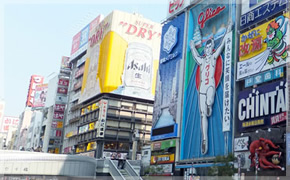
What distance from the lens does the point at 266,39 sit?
40250 millimetres

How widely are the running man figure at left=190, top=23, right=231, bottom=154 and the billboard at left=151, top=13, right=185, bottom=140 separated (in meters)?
5.32

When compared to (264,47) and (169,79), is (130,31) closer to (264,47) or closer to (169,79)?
(169,79)

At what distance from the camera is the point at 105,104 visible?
7312 centimetres

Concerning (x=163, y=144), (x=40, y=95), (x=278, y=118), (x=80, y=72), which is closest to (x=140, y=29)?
(x=80, y=72)

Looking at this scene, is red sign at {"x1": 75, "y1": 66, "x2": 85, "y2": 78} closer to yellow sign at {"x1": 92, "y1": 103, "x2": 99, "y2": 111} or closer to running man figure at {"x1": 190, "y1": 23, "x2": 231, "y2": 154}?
yellow sign at {"x1": 92, "y1": 103, "x2": 99, "y2": 111}

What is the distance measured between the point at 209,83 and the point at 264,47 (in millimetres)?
9722

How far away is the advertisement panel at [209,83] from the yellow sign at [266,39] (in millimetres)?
2391

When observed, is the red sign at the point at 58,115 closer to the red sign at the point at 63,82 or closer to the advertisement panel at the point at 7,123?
the red sign at the point at 63,82

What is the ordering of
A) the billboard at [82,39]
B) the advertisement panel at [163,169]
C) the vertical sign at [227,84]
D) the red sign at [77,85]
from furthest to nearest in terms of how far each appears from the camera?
1. the billboard at [82,39]
2. the red sign at [77,85]
3. the advertisement panel at [163,169]
4. the vertical sign at [227,84]

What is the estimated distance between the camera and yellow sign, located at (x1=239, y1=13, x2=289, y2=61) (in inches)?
1515

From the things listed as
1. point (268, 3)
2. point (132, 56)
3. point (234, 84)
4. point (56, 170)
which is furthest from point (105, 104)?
point (268, 3)

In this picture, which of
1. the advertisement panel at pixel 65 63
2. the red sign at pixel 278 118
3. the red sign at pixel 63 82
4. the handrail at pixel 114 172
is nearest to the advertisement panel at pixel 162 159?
the handrail at pixel 114 172

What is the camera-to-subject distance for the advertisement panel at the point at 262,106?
3635 cm

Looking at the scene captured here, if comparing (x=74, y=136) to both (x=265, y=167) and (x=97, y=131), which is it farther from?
(x=265, y=167)
